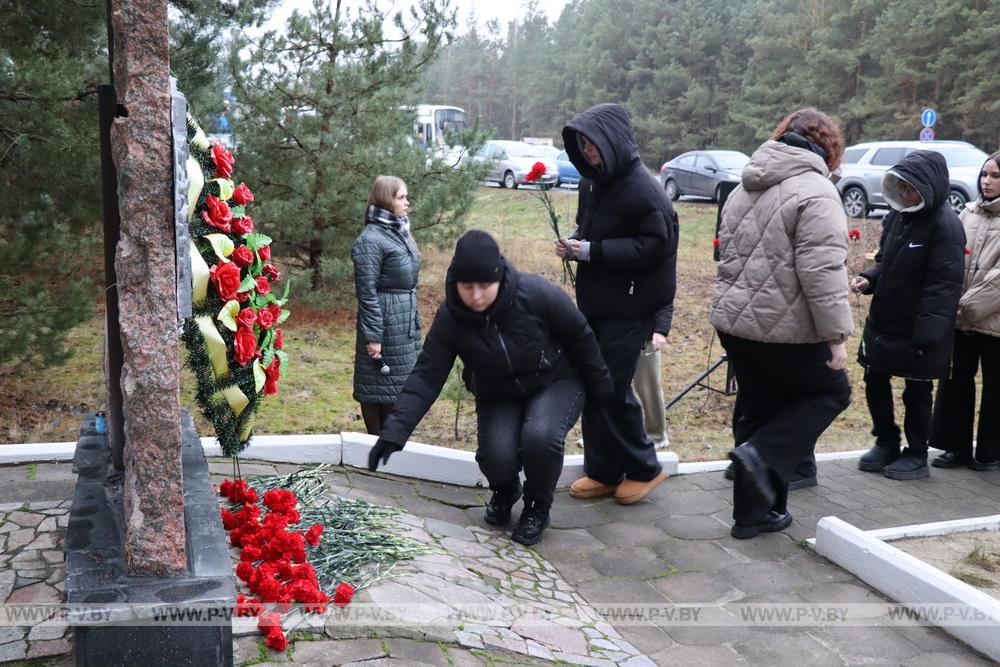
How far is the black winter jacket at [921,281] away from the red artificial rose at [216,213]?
363 cm

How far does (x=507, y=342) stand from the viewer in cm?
420

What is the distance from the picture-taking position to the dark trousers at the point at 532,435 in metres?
4.26

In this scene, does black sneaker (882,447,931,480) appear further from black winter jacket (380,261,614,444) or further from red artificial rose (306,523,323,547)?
red artificial rose (306,523,323,547)

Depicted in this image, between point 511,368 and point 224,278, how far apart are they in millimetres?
1374

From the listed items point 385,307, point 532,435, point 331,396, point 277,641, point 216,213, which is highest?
point 216,213

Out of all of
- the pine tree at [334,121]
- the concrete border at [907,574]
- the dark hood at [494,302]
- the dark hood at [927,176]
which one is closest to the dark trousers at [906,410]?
the concrete border at [907,574]

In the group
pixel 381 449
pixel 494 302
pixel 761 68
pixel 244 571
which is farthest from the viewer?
pixel 761 68

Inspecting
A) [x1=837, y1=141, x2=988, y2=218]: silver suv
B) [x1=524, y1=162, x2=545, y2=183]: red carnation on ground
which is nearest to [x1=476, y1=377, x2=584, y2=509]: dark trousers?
[x1=524, y1=162, x2=545, y2=183]: red carnation on ground

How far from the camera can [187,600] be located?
2793 millimetres

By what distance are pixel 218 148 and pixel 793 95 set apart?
3067 centimetres

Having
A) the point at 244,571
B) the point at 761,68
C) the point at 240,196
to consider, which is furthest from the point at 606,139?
the point at 761,68

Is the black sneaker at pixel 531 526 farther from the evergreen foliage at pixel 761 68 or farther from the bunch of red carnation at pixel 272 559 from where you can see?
the evergreen foliage at pixel 761 68

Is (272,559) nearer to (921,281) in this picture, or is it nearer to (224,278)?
(224,278)

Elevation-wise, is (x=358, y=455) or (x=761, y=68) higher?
(x=761, y=68)
